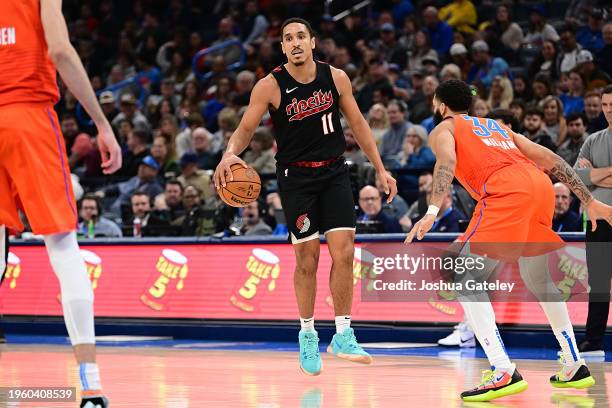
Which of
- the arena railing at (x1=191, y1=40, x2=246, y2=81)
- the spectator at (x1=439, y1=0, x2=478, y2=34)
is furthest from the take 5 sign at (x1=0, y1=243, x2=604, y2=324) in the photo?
the arena railing at (x1=191, y1=40, x2=246, y2=81)

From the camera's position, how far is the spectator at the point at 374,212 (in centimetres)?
1348

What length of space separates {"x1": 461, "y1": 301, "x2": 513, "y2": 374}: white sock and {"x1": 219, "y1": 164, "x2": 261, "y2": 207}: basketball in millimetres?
1990

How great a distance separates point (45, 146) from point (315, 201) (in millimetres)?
3428

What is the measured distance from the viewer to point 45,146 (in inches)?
225

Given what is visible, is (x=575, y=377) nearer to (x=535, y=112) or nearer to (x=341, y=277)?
(x=341, y=277)

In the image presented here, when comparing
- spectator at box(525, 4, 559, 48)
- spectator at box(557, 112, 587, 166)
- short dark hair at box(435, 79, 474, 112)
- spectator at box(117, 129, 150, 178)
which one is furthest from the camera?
spectator at box(117, 129, 150, 178)

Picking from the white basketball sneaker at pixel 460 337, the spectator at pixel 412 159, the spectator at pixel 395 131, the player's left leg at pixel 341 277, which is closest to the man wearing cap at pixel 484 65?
the spectator at pixel 395 131

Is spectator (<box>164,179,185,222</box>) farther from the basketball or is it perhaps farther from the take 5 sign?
the basketball

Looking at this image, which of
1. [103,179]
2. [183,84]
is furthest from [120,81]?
[103,179]

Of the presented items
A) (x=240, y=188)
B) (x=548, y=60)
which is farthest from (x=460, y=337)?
(x=548, y=60)

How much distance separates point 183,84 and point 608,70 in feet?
29.6

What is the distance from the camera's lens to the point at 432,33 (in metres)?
20.0

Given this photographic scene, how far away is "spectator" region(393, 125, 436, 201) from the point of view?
1552 cm

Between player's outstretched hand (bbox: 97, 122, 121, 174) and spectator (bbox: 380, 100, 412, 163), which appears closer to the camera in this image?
player's outstretched hand (bbox: 97, 122, 121, 174)
